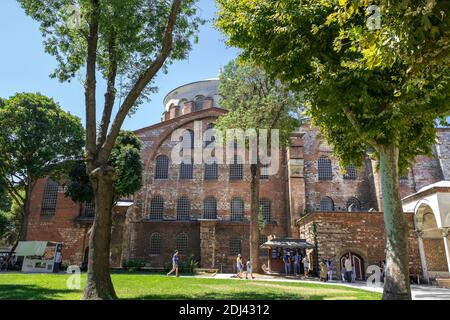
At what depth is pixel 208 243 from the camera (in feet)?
85.9

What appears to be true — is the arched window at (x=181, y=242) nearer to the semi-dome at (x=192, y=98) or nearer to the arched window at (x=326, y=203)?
the arched window at (x=326, y=203)

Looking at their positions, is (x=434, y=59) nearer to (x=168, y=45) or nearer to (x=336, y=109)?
(x=336, y=109)

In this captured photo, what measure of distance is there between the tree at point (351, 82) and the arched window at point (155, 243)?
20.3 metres

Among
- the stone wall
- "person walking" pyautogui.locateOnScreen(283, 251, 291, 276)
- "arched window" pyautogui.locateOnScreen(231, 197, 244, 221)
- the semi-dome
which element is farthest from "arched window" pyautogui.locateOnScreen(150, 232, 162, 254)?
the semi-dome

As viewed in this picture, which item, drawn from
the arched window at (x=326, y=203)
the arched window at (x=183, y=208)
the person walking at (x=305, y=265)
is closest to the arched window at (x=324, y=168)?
the arched window at (x=326, y=203)

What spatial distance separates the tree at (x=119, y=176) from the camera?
77.3 feet

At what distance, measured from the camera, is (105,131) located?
9.70m

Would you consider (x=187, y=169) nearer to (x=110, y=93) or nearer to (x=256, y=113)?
(x=256, y=113)

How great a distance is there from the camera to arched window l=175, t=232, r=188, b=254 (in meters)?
27.2

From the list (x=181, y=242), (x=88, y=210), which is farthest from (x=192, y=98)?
(x=181, y=242)

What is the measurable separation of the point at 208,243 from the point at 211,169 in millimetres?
6447

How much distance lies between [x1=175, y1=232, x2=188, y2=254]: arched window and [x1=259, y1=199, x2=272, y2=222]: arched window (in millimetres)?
6370

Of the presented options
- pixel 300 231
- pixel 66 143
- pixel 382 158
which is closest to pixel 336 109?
pixel 382 158

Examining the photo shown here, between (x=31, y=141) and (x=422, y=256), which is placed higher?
(x=31, y=141)
